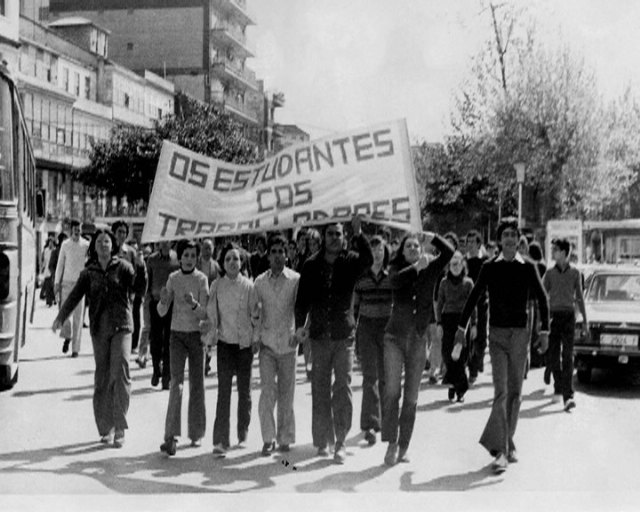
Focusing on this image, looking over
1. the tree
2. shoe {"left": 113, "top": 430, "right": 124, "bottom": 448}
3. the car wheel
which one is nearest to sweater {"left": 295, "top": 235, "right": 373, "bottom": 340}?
shoe {"left": 113, "top": 430, "right": 124, "bottom": 448}

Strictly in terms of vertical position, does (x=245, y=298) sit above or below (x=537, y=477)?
above

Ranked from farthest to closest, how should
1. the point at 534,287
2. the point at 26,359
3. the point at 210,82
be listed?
the point at 210,82 → the point at 26,359 → the point at 534,287

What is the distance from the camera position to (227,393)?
30.5 ft

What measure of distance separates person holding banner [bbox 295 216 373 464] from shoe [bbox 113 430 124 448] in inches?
62.6

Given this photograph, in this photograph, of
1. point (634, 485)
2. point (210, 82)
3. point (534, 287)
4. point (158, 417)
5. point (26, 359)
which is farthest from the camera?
point (210, 82)

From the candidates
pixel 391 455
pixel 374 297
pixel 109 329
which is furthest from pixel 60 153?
pixel 391 455

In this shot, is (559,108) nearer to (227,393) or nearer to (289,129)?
(289,129)

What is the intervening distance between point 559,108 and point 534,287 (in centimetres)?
1747

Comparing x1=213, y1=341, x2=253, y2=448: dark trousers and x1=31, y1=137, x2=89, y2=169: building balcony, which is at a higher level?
x1=31, y1=137, x2=89, y2=169: building balcony

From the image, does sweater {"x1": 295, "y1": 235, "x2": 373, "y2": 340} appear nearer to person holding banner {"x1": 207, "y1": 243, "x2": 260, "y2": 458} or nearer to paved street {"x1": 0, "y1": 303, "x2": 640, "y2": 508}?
person holding banner {"x1": 207, "y1": 243, "x2": 260, "y2": 458}

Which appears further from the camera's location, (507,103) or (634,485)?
(507,103)

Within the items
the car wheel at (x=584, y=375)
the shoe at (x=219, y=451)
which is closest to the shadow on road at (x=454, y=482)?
the shoe at (x=219, y=451)

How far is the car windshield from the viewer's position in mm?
14047

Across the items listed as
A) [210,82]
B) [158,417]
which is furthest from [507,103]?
[158,417]
